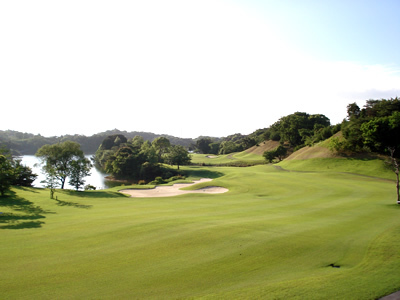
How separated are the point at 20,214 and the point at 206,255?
18.1 meters

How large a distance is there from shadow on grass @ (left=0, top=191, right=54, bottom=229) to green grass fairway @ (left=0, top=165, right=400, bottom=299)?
0.37 feet

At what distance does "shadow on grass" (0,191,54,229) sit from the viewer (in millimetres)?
17547

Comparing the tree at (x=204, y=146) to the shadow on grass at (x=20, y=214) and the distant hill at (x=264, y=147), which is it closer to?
the distant hill at (x=264, y=147)

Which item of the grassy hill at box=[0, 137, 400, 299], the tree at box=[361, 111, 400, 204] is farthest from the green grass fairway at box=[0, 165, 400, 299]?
the tree at box=[361, 111, 400, 204]

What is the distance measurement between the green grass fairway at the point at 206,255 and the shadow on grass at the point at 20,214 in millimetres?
111

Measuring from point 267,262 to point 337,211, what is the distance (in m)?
13.1

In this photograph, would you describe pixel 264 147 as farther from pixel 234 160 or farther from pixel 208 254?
pixel 208 254

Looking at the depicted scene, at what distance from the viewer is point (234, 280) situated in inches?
367

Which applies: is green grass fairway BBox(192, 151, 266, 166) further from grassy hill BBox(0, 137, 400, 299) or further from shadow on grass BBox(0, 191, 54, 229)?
grassy hill BBox(0, 137, 400, 299)

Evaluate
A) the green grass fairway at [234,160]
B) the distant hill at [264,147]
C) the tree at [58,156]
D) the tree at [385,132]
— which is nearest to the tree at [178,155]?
the green grass fairway at [234,160]

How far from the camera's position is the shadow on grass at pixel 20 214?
57.6ft

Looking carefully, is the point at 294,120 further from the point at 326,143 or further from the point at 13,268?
the point at 13,268

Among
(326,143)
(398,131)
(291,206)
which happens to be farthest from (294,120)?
(291,206)

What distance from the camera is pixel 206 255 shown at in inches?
445
